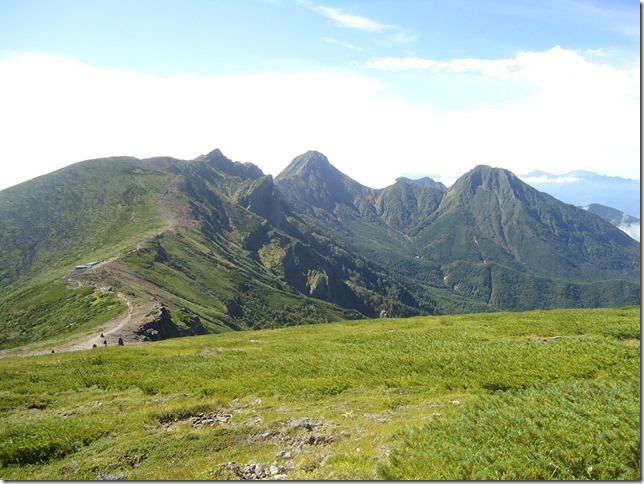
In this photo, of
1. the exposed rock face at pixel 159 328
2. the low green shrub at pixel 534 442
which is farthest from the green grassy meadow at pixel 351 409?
the exposed rock face at pixel 159 328

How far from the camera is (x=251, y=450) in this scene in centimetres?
2030

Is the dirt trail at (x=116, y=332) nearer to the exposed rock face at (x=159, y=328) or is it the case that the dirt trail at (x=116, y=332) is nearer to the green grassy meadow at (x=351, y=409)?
the exposed rock face at (x=159, y=328)

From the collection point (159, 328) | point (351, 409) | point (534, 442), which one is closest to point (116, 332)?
point (159, 328)

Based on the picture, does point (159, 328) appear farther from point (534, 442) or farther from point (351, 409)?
point (534, 442)

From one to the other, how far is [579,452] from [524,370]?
A: 14.7 meters

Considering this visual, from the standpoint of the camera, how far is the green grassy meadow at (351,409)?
15.6 metres

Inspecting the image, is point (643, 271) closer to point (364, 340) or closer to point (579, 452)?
point (579, 452)

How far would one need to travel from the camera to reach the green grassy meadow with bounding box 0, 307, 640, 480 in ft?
51.0

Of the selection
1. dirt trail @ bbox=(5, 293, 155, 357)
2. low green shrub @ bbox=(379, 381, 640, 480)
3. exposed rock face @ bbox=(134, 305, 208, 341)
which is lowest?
exposed rock face @ bbox=(134, 305, 208, 341)

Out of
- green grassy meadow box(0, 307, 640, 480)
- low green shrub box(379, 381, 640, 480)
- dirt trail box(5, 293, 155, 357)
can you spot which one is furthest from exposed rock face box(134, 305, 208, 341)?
low green shrub box(379, 381, 640, 480)

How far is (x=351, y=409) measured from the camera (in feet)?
81.6

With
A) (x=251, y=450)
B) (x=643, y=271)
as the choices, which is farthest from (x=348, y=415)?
(x=643, y=271)

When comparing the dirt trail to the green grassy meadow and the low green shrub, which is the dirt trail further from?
the low green shrub

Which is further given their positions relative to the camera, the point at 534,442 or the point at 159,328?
the point at 159,328
